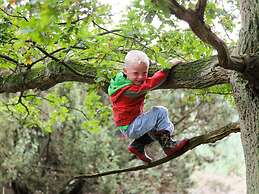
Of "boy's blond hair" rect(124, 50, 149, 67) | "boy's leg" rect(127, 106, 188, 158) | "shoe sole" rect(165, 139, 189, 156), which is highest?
"boy's blond hair" rect(124, 50, 149, 67)

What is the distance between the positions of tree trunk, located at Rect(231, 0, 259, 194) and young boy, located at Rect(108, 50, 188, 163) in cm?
41

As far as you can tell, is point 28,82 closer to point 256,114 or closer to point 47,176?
point 256,114

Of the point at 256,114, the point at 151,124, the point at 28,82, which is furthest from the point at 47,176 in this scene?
the point at 256,114

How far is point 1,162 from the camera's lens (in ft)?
25.9

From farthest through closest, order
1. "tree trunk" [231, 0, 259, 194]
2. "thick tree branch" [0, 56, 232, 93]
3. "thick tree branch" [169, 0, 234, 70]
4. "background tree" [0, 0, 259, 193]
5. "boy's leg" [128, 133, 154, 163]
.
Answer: "boy's leg" [128, 133, 154, 163], "thick tree branch" [0, 56, 232, 93], "tree trunk" [231, 0, 259, 194], "background tree" [0, 0, 259, 193], "thick tree branch" [169, 0, 234, 70]

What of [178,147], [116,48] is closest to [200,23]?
[178,147]

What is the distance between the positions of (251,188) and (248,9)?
3.09 feet

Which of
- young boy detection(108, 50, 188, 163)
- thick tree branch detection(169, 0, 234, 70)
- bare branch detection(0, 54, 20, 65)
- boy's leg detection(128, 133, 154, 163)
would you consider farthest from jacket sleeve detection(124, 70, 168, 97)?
bare branch detection(0, 54, 20, 65)

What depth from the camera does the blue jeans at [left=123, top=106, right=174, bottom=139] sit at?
2.96 meters

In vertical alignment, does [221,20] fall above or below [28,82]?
above

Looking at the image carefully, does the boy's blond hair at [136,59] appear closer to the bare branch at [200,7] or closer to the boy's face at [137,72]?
the boy's face at [137,72]


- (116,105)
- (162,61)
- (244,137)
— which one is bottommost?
(244,137)

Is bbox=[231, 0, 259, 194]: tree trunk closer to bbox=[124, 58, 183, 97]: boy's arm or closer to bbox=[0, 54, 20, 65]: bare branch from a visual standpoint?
bbox=[124, 58, 183, 97]: boy's arm

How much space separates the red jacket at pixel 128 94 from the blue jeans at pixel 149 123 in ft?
0.17
